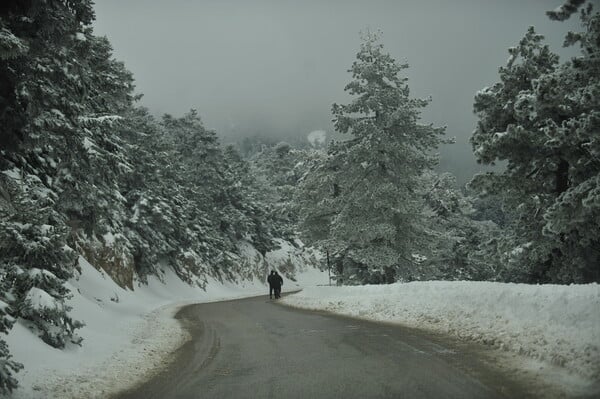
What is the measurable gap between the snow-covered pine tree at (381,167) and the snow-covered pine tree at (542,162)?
21.1 ft

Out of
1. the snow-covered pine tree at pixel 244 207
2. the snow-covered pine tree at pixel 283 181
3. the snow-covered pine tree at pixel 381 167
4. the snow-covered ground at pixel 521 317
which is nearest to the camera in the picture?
the snow-covered ground at pixel 521 317

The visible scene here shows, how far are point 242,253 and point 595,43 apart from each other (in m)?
49.0

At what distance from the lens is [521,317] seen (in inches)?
359

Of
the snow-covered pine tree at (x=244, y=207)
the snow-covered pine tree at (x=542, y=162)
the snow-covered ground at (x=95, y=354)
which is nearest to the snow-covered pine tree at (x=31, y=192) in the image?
the snow-covered ground at (x=95, y=354)

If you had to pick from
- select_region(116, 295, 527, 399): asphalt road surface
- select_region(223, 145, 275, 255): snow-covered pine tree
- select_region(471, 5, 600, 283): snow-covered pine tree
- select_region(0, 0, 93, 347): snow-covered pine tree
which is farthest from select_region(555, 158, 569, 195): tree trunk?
select_region(223, 145, 275, 255): snow-covered pine tree

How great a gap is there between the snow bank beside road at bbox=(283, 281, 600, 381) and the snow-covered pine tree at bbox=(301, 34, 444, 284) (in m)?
6.55

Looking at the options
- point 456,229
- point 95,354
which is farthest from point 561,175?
point 456,229

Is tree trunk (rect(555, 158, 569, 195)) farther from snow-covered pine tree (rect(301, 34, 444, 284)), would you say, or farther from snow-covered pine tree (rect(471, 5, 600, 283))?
snow-covered pine tree (rect(301, 34, 444, 284))

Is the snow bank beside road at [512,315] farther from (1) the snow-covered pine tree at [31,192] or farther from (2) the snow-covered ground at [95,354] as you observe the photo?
(1) the snow-covered pine tree at [31,192]

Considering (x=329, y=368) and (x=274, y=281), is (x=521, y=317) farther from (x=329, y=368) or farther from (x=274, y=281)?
(x=274, y=281)

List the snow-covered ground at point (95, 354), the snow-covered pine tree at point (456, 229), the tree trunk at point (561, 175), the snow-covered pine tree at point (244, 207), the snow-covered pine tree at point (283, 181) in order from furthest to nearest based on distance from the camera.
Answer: the snow-covered pine tree at point (244, 207) < the snow-covered pine tree at point (456, 229) < the snow-covered pine tree at point (283, 181) < the tree trunk at point (561, 175) < the snow-covered ground at point (95, 354)

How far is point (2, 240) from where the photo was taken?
854 cm

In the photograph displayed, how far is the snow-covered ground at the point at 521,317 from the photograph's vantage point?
6.73m

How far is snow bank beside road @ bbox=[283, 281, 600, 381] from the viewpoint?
23.3 feet
